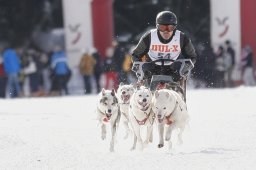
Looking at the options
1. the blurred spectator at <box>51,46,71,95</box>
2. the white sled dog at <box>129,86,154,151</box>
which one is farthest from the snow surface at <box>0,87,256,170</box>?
the blurred spectator at <box>51,46,71,95</box>

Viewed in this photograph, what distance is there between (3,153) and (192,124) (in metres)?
3.30

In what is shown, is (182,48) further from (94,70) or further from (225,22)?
(225,22)

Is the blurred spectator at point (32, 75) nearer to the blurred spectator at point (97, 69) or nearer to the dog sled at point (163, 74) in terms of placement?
the blurred spectator at point (97, 69)

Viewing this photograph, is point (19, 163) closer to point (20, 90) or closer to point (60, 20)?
point (20, 90)

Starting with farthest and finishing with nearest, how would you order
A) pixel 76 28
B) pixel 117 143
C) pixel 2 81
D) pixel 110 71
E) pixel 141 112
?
pixel 76 28 → pixel 110 71 → pixel 2 81 → pixel 117 143 → pixel 141 112

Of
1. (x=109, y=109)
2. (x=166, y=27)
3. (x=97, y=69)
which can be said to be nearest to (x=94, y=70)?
(x=97, y=69)

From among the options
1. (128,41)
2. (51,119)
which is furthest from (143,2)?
(51,119)

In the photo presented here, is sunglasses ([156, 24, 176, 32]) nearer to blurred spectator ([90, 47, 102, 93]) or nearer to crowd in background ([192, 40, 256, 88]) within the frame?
blurred spectator ([90, 47, 102, 93])

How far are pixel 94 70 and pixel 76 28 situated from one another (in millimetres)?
2769

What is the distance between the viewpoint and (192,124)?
1134 cm

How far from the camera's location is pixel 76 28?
2258 centimetres

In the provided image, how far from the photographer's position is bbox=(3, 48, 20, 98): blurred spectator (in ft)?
62.6

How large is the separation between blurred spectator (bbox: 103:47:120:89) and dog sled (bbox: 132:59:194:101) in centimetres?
1087

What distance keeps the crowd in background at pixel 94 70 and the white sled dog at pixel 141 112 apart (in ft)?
35.1
